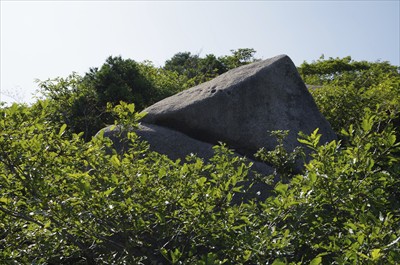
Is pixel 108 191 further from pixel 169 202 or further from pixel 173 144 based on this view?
pixel 173 144

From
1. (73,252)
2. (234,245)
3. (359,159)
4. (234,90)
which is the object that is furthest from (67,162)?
(234,90)

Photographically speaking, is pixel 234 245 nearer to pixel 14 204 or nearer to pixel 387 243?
pixel 387 243

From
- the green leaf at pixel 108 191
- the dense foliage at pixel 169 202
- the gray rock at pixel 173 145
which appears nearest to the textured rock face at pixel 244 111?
the gray rock at pixel 173 145

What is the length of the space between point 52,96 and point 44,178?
24.8ft

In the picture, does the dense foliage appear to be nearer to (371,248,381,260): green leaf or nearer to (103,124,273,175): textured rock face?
(371,248,381,260): green leaf

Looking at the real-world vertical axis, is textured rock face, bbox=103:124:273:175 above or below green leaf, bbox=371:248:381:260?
above

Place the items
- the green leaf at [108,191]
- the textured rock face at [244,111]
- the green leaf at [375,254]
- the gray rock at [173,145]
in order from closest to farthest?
the green leaf at [375,254] → the green leaf at [108,191] → the gray rock at [173,145] → the textured rock face at [244,111]

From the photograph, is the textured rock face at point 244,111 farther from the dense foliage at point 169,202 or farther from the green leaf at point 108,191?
the green leaf at point 108,191

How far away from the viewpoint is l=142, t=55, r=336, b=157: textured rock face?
8.30 meters

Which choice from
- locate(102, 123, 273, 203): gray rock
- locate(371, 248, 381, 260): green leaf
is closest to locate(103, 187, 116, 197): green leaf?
locate(371, 248, 381, 260): green leaf

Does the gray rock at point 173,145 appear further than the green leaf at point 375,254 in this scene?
Yes

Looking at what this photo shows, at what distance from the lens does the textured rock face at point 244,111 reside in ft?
27.2

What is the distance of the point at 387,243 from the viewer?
3859 mm

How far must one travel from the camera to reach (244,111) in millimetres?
8414
